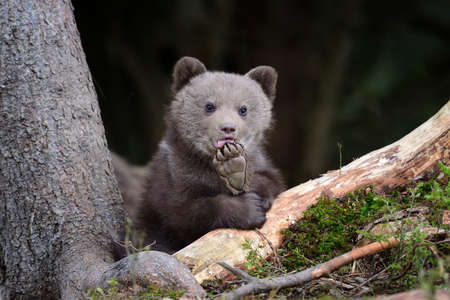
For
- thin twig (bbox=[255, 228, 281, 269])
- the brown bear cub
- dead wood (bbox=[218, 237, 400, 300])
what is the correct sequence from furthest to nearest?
the brown bear cub < thin twig (bbox=[255, 228, 281, 269]) < dead wood (bbox=[218, 237, 400, 300])

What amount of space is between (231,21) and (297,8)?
1.38 m

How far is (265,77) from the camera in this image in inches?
233

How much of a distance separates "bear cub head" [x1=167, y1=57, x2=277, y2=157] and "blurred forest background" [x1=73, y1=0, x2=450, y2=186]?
5437mm

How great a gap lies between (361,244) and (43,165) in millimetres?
2623

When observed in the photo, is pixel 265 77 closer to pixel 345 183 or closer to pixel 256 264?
pixel 345 183

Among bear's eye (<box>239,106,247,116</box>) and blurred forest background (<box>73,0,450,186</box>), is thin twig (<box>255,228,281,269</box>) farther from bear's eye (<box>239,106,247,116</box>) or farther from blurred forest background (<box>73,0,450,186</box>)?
blurred forest background (<box>73,0,450,186</box>)

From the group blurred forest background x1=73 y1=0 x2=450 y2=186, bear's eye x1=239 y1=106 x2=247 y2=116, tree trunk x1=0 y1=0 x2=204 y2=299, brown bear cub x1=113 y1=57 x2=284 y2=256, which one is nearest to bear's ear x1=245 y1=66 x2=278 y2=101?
brown bear cub x1=113 y1=57 x2=284 y2=256

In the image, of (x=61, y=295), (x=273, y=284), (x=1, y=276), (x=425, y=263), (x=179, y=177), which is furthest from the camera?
(x=179, y=177)

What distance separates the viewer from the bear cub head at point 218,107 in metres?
5.27

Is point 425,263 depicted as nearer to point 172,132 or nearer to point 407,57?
point 172,132

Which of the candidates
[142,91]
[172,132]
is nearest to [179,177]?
[172,132]

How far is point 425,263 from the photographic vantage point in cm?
402

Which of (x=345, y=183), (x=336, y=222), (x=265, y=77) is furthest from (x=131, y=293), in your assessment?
(x=265, y=77)

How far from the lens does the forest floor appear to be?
391 centimetres
